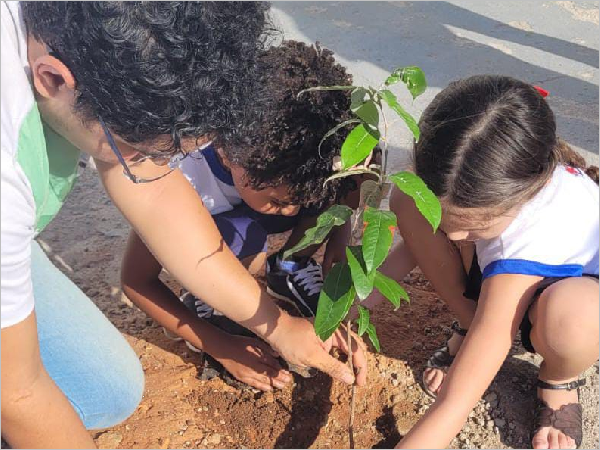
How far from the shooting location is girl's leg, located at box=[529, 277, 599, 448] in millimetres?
1625

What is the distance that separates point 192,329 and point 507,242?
0.92 metres

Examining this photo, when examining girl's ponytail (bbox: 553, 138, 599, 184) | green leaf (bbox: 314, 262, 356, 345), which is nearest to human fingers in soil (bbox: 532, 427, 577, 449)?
girl's ponytail (bbox: 553, 138, 599, 184)

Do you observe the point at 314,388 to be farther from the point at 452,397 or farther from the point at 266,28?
the point at 266,28

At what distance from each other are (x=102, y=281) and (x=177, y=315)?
0.50 meters

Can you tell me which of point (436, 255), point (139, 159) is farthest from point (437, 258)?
point (139, 159)

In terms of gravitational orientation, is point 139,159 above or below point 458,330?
above

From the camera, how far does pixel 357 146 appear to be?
4.04ft

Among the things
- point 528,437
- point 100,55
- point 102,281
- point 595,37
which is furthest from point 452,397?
point 595,37

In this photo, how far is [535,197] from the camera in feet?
5.38

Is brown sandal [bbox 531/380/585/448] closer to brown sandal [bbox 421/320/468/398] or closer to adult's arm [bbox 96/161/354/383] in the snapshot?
brown sandal [bbox 421/320/468/398]

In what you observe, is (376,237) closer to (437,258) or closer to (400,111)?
(400,111)

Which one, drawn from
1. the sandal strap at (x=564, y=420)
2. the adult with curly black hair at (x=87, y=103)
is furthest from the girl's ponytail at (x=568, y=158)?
the adult with curly black hair at (x=87, y=103)

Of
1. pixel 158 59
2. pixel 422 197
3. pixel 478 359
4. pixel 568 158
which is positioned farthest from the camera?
pixel 568 158

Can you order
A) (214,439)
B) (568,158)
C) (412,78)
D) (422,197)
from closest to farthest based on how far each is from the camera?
(422,197) → (412,78) → (568,158) → (214,439)
